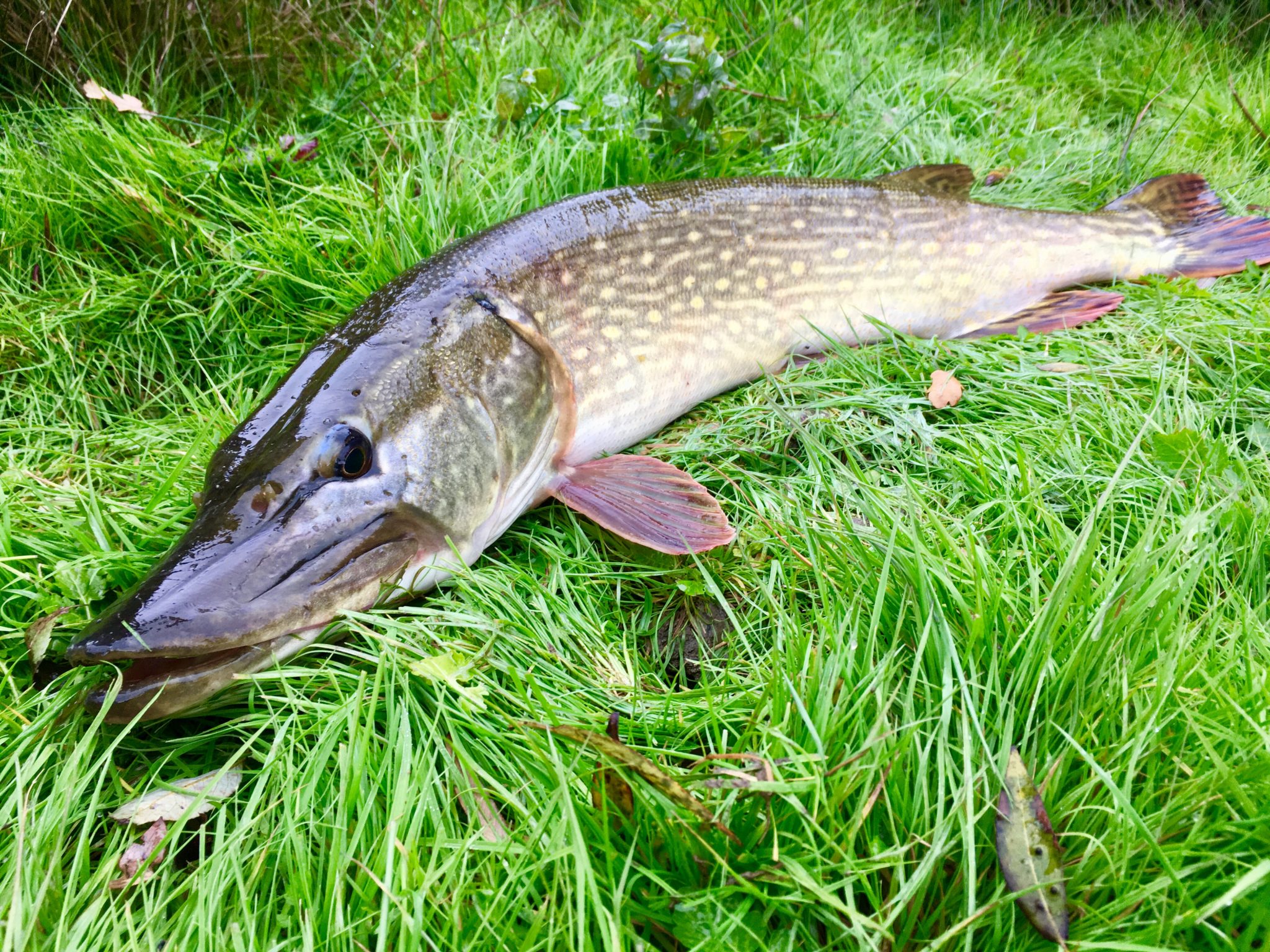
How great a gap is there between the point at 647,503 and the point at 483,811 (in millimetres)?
869

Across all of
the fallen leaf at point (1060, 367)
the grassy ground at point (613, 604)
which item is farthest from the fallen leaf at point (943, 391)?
the fallen leaf at point (1060, 367)

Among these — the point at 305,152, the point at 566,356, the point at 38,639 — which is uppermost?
the point at 305,152

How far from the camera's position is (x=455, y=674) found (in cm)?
147

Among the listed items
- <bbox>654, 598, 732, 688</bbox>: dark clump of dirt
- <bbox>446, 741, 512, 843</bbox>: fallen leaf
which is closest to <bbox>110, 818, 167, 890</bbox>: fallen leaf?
<bbox>446, 741, 512, 843</bbox>: fallen leaf

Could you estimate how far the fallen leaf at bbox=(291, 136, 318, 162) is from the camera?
3008 mm

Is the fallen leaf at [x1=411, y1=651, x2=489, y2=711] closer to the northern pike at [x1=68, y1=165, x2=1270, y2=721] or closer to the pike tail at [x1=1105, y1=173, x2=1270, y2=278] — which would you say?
the northern pike at [x1=68, y1=165, x2=1270, y2=721]

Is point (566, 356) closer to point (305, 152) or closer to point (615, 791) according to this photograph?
point (615, 791)

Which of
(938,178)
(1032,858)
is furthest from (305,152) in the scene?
(1032,858)

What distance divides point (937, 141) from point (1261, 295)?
1578 mm

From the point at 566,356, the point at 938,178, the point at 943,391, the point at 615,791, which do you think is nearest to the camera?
the point at 615,791

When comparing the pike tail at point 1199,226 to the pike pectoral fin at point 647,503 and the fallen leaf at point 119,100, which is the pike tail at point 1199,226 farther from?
the fallen leaf at point 119,100

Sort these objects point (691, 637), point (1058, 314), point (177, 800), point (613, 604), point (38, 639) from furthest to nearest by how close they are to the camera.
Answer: point (1058, 314) → point (613, 604) → point (691, 637) → point (38, 639) → point (177, 800)

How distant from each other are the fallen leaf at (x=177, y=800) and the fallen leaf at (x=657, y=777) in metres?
0.68

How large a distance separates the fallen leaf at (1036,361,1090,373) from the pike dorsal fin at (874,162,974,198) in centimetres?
84
